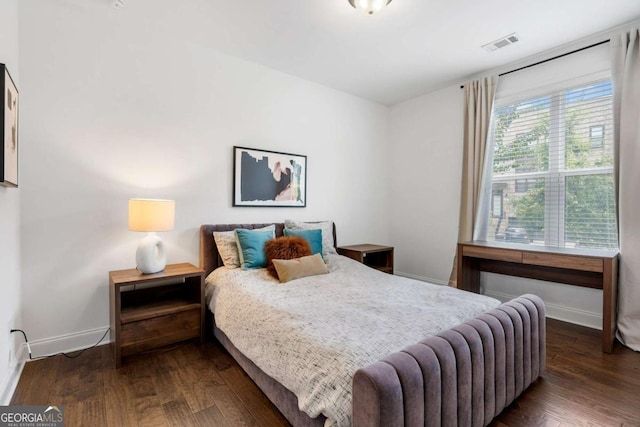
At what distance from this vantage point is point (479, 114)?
11.4 ft

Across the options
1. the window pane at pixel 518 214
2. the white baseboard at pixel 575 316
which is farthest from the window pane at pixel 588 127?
the white baseboard at pixel 575 316

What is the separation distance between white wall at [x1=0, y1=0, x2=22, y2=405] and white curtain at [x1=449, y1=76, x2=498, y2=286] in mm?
3934

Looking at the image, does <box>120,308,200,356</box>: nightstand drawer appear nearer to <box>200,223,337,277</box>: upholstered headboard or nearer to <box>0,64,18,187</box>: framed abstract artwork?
<box>200,223,337,277</box>: upholstered headboard

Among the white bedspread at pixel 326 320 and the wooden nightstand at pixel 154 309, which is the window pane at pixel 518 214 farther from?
the wooden nightstand at pixel 154 309

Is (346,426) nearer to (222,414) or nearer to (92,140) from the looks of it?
(222,414)

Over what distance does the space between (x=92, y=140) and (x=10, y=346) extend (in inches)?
59.0

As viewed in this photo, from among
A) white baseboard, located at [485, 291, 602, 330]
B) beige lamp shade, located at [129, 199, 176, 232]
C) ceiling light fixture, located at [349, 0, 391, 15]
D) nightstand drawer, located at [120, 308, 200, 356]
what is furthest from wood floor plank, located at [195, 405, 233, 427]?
white baseboard, located at [485, 291, 602, 330]

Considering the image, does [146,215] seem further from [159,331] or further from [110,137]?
[159,331]

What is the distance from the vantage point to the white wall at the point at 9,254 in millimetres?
1699

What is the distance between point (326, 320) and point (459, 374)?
0.68m

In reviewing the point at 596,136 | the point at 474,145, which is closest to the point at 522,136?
the point at 474,145

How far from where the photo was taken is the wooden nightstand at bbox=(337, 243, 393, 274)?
364 cm

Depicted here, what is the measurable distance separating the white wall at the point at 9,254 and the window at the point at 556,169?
13.8 ft

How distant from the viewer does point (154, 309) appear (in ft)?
7.70
